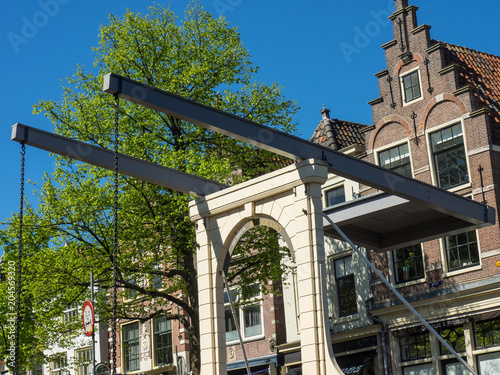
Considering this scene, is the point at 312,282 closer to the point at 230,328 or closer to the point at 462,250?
the point at 462,250

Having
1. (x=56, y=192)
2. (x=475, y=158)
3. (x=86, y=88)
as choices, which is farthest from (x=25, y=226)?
(x=475, y=158)

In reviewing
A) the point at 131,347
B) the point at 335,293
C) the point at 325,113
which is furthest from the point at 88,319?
the point at 131,347

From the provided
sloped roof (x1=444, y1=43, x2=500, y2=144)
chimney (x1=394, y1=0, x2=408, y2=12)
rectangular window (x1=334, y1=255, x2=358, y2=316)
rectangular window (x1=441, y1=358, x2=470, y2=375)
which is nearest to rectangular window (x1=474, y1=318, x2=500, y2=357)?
rectangular window (x1=441, y1=358, x2=470, y2=375)

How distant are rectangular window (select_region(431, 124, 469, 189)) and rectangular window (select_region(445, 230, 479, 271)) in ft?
5.02

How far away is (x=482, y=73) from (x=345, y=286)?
828 centimetres

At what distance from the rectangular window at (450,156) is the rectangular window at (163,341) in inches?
583

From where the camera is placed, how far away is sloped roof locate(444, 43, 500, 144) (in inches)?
859

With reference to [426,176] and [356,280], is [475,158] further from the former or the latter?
[356,280]

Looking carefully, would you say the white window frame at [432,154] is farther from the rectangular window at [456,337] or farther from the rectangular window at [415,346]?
the rectangular window at [415,346]

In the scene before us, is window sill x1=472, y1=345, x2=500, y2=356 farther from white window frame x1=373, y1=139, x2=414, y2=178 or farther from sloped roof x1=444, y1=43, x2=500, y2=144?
sloped roof x1=444, y1=43, x2=500, y2=144

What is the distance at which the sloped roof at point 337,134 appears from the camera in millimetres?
26438

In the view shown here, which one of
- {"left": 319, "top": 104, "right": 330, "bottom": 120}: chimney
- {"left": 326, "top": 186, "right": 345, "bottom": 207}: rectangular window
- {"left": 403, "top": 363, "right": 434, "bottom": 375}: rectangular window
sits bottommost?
{"left": 403, "top": 363, "right": 434, "bottom": 375}: rectangular window

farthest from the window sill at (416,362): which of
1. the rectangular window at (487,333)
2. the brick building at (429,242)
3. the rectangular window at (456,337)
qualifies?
the rectangular window at (487,333)

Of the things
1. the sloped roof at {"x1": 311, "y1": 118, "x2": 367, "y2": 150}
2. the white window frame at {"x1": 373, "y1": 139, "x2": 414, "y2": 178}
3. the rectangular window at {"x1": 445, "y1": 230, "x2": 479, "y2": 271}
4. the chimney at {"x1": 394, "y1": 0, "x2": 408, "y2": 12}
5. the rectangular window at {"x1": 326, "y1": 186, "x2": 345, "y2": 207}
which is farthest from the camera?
the sloped roof at {"x1": 311, "y1": 118, "x2": 367, "y2": 150}
